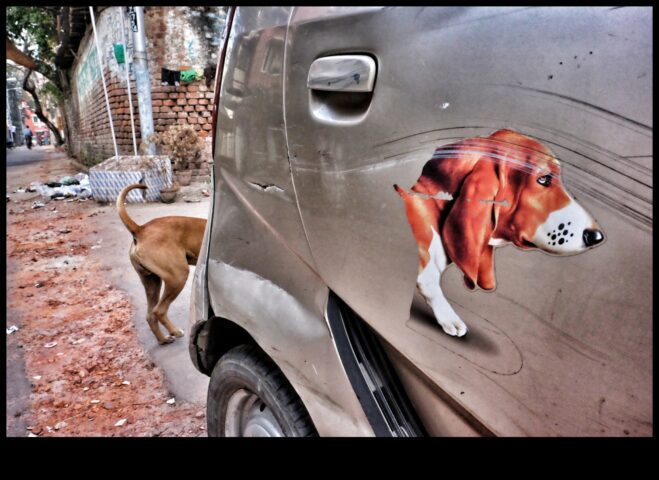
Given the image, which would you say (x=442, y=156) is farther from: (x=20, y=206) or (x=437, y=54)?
(x=20, y=206)


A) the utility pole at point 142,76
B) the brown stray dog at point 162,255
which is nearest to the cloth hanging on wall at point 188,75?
the utility pole at point 142,76

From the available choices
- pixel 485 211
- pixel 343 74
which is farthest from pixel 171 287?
pixel 485 211

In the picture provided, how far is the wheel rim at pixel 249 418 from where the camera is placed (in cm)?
137

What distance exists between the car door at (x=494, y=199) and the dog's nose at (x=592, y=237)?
18mm

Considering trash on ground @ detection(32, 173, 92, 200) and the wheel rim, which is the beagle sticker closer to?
the wheel rim

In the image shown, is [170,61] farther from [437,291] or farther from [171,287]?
[437,291]

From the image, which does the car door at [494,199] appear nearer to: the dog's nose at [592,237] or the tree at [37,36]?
the dog's nose at [592,237]

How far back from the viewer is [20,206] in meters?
9.15

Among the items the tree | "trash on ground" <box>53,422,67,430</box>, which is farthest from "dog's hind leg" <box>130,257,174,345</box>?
the tree

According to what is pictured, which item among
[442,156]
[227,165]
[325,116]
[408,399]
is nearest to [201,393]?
[227,165]

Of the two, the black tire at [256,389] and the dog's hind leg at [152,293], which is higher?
the black tire at [256,389]

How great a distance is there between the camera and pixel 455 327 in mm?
875

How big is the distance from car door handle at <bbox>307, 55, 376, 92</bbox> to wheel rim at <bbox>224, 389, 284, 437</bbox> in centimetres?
99

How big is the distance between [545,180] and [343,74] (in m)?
0.52
